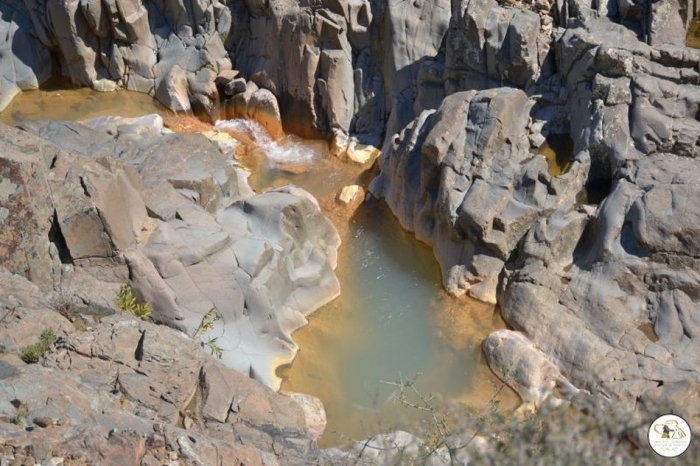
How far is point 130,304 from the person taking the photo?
543 inches

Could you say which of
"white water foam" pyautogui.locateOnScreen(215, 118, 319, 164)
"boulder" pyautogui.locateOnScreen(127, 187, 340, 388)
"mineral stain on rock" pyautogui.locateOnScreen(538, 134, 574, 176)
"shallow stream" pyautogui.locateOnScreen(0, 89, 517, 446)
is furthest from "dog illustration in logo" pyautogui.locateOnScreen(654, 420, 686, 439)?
"white water foam" pyautogui.locateOnScreen(215, 118, 319, 164)

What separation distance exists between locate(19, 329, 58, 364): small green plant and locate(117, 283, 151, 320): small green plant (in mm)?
2151

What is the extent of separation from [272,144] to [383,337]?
8459 millimetres

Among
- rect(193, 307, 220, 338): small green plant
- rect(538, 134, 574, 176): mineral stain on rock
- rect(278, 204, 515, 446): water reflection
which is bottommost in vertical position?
rect(278, 204, 515, 446): water reflection

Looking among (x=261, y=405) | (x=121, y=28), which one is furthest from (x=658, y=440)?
(x=121, y=28)

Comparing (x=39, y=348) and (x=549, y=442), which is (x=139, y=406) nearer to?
(x=39, y=348)

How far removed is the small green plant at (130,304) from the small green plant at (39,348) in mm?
2151

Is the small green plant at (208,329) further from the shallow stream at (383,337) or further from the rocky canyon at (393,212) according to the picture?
the shallow stream at (383,337)

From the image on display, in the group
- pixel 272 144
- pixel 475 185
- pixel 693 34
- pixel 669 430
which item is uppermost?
pixel 693 34

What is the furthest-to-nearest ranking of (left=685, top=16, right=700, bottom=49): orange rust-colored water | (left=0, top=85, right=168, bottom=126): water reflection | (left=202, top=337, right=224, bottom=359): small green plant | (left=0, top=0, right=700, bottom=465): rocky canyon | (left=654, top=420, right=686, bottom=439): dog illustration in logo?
(left=0, top=85, right=168, bottom=126): water reflection
(left=685, top=16, right=700, bottom=49): orange rust-colored water
(left=202, top=337, right=224, bottom=359): small green plant
(left=0, top=0, right=700, bottom=465): rocky canyon
(left=654, top=420, right=686, bottom=439): dog illustration in logo

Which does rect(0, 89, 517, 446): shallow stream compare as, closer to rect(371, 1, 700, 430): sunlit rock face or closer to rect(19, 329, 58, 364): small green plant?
rect(371, 1, 700, 430): sunlit rock face

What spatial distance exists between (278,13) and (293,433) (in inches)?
521

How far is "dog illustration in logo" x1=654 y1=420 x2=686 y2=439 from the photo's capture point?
27.0 ft

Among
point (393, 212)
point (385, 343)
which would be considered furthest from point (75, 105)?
point (385, 343)
